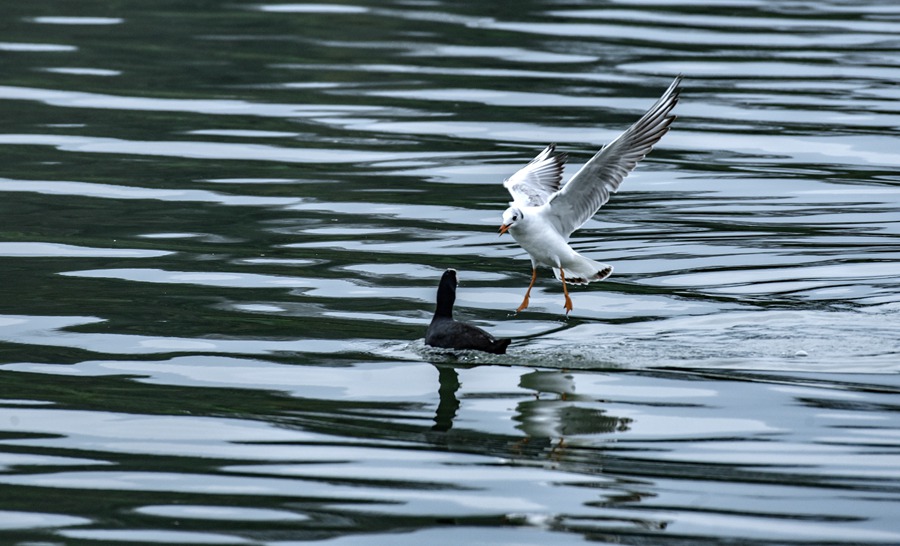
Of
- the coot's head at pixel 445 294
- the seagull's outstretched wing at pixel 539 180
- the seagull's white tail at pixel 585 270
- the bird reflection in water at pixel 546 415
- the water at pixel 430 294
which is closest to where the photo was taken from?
the water at pixel 430 294

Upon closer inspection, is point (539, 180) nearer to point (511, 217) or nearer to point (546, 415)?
point (511, 217)

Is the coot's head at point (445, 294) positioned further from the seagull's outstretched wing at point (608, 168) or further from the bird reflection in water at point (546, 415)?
the seagull's outstretched wing at point (608, 168)

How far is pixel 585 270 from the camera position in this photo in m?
11.2

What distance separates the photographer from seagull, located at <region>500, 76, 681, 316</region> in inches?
417

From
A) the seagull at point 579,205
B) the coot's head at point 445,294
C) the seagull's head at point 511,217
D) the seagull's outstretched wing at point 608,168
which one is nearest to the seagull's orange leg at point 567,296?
the seagull at point 579,205

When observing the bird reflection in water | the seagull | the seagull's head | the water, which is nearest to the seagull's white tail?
the seagull

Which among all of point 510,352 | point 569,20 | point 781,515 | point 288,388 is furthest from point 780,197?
point 569,20

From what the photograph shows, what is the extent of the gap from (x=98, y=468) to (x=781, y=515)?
3482 mm

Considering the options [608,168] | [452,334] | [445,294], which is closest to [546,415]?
[452,334]

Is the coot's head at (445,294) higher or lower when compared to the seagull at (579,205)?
lower

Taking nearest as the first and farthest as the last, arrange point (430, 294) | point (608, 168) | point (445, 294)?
point (445, 294) → point (608, 168) → point (430, 294)

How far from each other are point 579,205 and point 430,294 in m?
1.36

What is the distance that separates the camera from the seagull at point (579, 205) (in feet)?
34.8

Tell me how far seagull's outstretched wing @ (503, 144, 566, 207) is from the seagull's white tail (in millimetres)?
710
